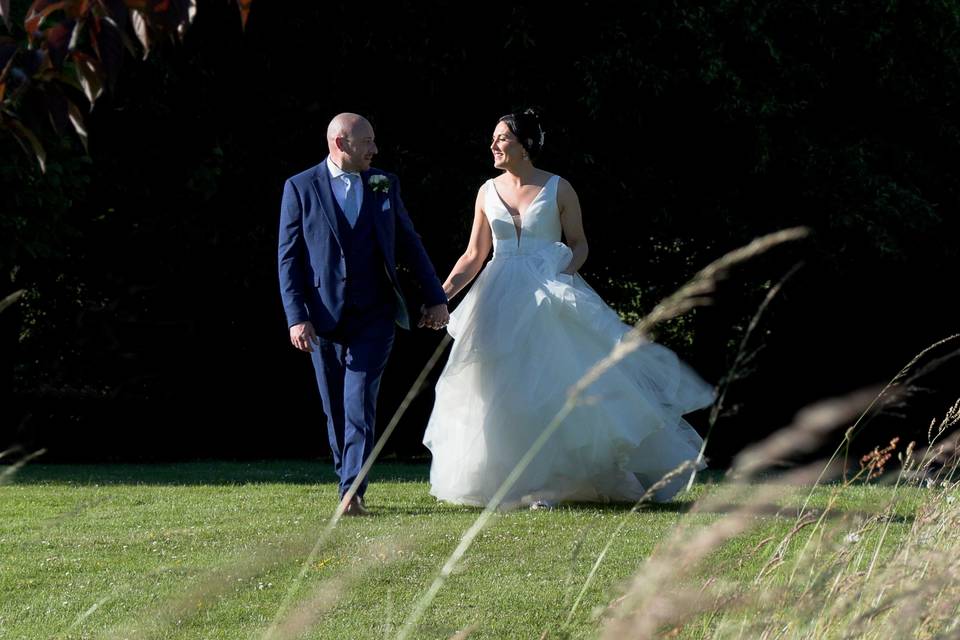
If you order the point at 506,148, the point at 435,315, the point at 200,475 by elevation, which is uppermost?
the point at 506,148

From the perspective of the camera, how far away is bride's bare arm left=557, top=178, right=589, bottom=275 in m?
8.47

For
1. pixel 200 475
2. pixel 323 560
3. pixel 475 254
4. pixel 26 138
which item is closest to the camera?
pixel 26 138

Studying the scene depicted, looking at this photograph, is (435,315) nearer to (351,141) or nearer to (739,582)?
(351,141)

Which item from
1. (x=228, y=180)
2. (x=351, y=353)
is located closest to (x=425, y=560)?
(x=351, y=353)

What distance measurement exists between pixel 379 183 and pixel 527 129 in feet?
3.30

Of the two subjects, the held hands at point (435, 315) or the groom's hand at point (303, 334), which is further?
the held hands at point (435, 315)

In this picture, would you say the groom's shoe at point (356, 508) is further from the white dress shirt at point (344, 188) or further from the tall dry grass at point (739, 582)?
the tall dry grass at point (739, 582)

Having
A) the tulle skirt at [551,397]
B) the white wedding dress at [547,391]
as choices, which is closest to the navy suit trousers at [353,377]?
the white wedding dress at [547,391]

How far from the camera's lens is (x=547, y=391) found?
8148 millimetres

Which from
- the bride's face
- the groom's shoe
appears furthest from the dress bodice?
the groom's shoe

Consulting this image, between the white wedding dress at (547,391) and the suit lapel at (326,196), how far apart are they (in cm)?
91

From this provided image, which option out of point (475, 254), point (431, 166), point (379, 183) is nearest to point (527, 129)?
point (475, 254)

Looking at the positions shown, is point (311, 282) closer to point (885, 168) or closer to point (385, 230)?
point (385, 230)

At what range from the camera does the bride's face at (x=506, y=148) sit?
8328 millimetres
